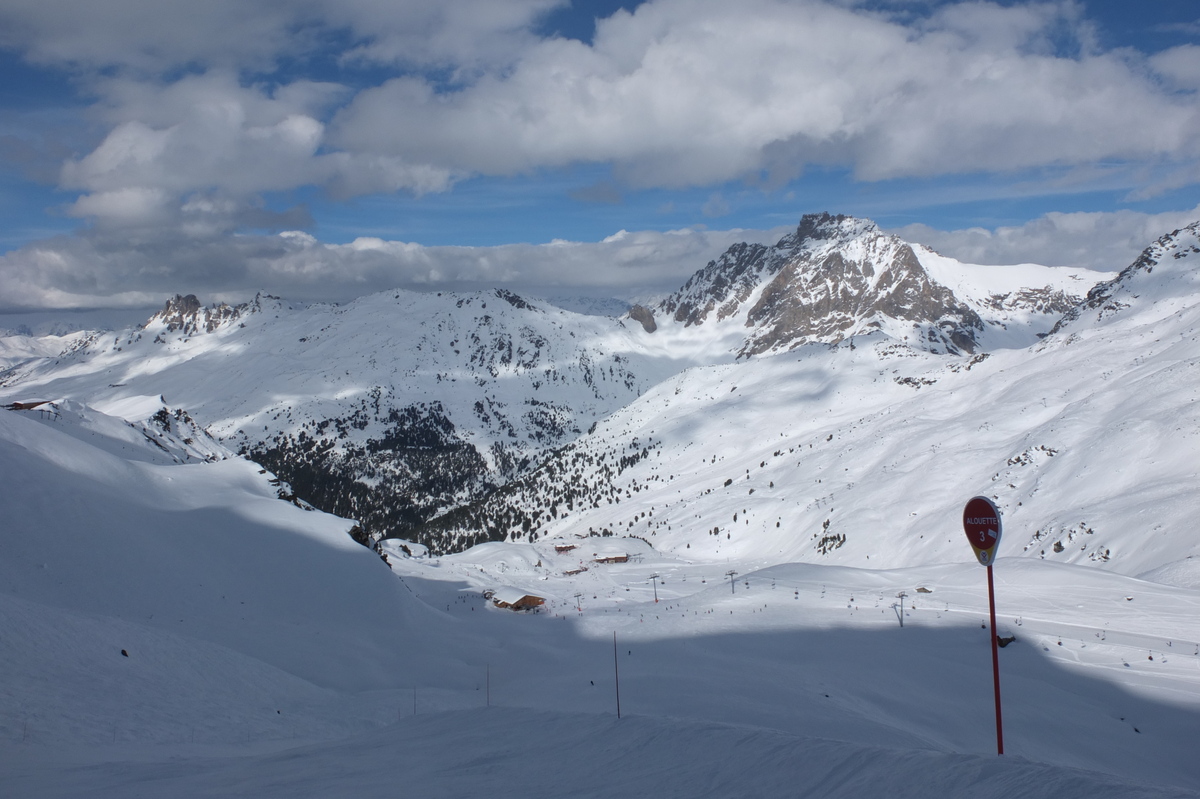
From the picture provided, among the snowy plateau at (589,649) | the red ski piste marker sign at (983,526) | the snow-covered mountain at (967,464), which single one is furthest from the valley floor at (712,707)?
the snow-covered mountain at (967,464)

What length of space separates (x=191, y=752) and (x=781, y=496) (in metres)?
102

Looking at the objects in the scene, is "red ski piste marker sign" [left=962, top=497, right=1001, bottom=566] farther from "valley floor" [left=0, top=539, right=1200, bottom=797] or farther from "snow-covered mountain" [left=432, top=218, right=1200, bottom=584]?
"snow-covered mountain" [left=432, top=218, right=1200, bottom=584]

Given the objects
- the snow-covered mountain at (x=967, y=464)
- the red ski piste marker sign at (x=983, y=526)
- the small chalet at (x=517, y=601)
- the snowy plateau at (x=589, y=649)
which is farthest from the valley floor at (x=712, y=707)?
the snow-covered mountain at (x=967, y=464)

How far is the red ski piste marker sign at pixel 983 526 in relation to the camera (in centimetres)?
1197

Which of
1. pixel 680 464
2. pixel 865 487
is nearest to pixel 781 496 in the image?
pixel 865 487

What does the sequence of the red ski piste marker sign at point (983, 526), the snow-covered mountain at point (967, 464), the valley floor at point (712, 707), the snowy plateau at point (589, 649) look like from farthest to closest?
the snow-covered mountain at point (967, 464) → the red ski piste marker sign at point (983, 526) → the snowy plateau at point (589, 649) → the valley floor at point (712, 707)

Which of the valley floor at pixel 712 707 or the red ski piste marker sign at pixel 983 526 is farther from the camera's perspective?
the red ski piste marker sign at pixel 983 526

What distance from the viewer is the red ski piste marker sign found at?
39.3 ft

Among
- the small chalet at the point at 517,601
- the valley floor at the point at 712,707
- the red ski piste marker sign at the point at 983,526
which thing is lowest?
the small chalet at the point at 517,601

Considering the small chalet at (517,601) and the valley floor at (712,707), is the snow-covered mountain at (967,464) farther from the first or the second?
the small chalet at (517,601)

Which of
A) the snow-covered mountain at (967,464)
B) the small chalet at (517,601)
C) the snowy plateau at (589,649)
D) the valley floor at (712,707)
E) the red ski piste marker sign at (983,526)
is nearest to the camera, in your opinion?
the valley floor at (712,707)

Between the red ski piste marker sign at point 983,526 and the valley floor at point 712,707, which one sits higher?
the red ski piste marker sign at point 983,526

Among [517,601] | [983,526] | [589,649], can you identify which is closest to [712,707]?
[983,526]

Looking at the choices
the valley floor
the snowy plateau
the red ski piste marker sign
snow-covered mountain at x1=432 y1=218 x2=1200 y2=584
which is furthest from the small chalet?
snow-covered mountain at x1=432 y1=218 x2=1200 y2=584
